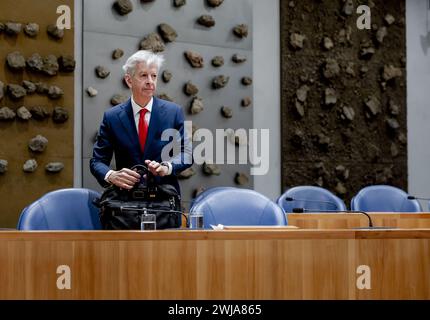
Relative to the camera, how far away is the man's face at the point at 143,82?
11.5 feet

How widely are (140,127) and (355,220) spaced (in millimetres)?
1412

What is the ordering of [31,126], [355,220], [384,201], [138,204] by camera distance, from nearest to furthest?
[138,204] < [355,220] < [384,201] < [31,126]

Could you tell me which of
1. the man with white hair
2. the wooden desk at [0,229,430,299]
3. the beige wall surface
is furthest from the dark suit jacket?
the beige wall surface

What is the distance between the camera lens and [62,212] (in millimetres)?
3029

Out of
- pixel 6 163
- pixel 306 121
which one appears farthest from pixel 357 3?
pixel 6 163

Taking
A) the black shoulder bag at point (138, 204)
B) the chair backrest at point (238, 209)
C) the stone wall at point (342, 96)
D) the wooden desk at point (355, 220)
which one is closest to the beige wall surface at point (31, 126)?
the stone wall at point (342, 96)

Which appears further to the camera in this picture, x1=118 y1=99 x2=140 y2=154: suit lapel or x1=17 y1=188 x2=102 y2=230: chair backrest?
x1=118 y1=99 x2=140 y2=154: suit lapel

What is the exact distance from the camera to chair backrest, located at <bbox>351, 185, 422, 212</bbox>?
15.6 feet

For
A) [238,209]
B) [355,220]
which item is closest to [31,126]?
[355,220]

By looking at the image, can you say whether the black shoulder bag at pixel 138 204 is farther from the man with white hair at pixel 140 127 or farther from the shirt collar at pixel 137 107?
the shirt collar at pixel 137 107

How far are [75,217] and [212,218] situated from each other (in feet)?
2.19

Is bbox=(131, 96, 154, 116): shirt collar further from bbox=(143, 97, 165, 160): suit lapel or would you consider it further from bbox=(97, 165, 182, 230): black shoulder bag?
bbox=(97, 165, 182, 230): black shoulder bag

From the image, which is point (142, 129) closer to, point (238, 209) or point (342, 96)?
point (238, 209)

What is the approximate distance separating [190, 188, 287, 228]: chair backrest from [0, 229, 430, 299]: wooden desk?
95 centimetres
